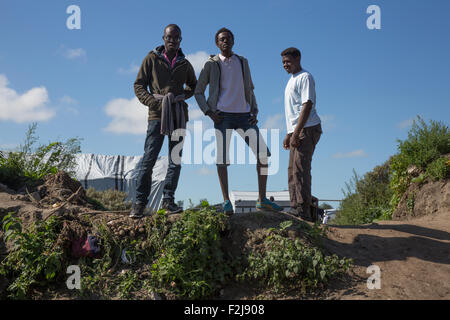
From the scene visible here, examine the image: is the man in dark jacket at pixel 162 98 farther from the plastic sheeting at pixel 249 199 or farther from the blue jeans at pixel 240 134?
the plastic sheeting at pixel 249 199

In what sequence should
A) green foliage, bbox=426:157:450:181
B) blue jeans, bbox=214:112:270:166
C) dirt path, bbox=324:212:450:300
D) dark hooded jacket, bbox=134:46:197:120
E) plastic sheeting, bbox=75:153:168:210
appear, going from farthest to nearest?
1. plastic sheeting, bbox=75:153:168:210
2. green foliage, bbox=426:157:450:181
3. dark hooded jacket, bbox=134:46:197:120
4. blue jeans, bbox=214:112:270:166
5. dirt path, bbox=324:212:450:300

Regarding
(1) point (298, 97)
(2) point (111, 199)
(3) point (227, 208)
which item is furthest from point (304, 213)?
(2) point (111, 199)

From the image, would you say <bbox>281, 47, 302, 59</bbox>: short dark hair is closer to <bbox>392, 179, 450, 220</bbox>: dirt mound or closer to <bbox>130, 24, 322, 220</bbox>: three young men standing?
<bbox>130, 24, 322, 220</bbox>: three young men standing

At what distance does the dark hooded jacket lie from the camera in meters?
5.17

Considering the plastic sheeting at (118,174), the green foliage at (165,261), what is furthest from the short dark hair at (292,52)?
the plastic sheeting at (118,174)

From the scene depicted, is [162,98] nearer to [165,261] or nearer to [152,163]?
[152,163]

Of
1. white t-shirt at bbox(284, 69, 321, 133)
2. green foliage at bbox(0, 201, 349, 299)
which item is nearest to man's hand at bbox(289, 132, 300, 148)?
white t-shirt at bbox(284, 69, 321, 133)

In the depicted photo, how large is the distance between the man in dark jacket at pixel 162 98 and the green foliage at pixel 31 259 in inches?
42.4

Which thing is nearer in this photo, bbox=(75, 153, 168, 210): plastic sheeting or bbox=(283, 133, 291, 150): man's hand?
bbox=(283, 133, 291, 150): man's hand

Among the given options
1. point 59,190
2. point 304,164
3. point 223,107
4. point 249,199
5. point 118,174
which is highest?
point 223,107

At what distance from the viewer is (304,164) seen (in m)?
5.31

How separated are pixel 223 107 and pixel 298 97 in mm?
1093
